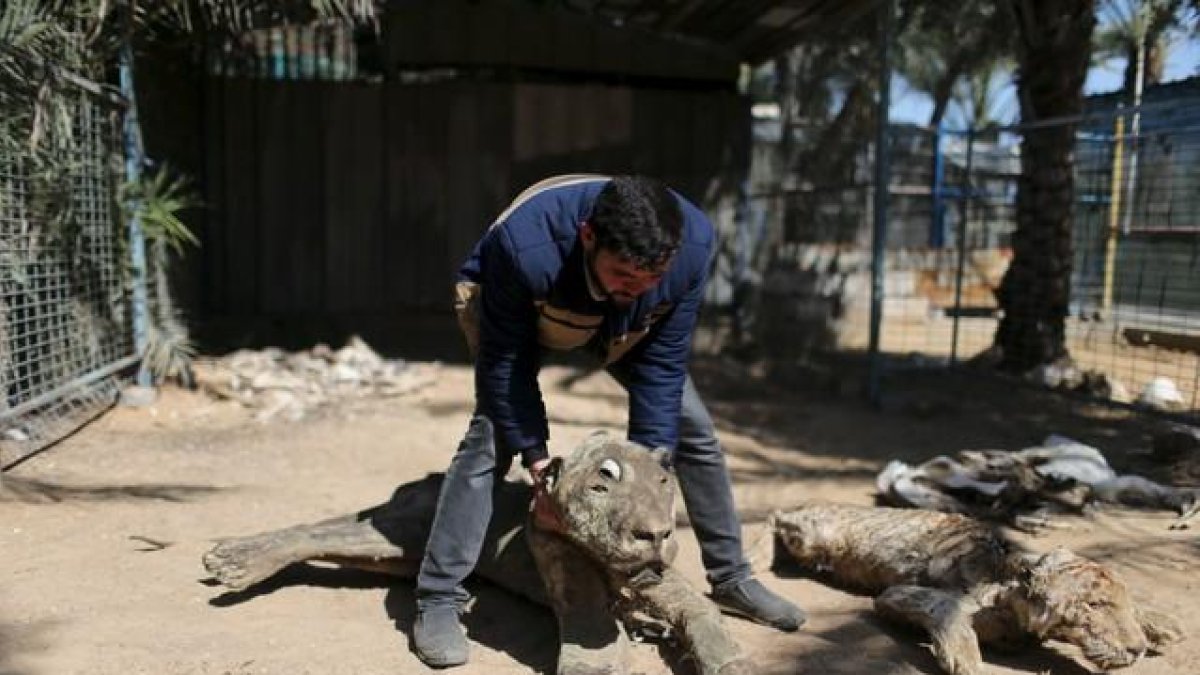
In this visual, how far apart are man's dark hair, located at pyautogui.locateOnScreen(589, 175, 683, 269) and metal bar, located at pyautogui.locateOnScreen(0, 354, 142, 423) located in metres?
3.54

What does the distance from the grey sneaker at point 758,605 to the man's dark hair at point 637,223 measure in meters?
1.36

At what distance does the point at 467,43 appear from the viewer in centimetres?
933

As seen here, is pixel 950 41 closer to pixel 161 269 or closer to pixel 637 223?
pixel 161 269

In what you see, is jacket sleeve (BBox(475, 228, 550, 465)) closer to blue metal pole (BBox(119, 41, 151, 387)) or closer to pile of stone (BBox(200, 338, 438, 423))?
pile of stone (BBox(200, 338, 438, 423))

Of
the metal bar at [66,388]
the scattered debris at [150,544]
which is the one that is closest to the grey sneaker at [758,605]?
the scattered debris at [150,544]

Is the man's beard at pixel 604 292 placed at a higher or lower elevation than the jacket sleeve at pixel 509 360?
higher

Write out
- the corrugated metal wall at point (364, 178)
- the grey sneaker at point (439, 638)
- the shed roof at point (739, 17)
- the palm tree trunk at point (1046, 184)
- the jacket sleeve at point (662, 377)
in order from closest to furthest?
the grey sneaker at point (439, 638)
the jacket sleeve at point (662, 377)
the palm tree trunk at point (1046, 184)
the shed roof at point (739, 17)
the corrugated metal wall at point (364, 178)

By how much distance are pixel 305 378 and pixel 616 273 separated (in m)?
5.36

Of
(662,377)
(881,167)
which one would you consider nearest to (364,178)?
(881,167)

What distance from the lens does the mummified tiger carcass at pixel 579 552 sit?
2.74m

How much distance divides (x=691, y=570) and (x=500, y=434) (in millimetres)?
1231

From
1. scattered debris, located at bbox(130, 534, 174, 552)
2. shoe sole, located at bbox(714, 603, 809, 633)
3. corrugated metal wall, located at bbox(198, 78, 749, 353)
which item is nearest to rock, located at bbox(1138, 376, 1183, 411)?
shoe sole, located at bbox(714, 603, 809, 633)

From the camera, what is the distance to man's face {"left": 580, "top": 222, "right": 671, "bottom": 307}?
258 centimetres

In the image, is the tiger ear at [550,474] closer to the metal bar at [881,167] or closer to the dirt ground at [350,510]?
the dirt ground at [350,510]
